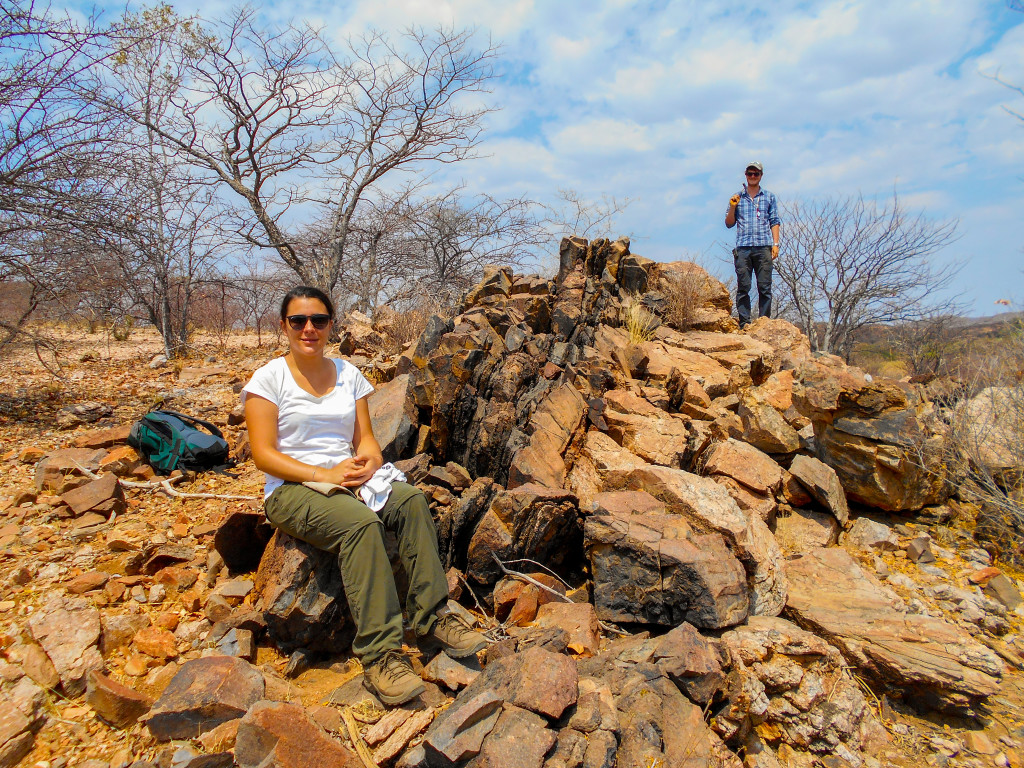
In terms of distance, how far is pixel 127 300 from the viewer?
10445 mm

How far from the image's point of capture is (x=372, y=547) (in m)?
2.90

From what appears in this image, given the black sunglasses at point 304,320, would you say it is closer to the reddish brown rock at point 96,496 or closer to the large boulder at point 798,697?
the reddish brown rock at point 96,496

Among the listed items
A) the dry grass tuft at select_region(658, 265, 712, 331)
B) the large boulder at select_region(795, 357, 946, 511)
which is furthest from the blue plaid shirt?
the large boulder at select_region(795, 357, 946, 511)

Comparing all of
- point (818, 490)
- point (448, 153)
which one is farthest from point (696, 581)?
point (448, 153)

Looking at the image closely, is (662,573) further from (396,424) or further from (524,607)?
(396,424)

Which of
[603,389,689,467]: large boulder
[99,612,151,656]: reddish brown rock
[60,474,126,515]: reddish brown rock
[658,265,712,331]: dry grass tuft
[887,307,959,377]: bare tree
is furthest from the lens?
[887,307,959,377]: bare tree

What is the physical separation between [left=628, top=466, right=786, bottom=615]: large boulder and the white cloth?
2035 millimetres

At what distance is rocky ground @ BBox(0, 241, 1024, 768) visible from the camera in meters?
2.53

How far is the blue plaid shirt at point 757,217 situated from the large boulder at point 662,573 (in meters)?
5.67

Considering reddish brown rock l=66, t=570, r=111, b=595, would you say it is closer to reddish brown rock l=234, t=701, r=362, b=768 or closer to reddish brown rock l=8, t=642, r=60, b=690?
reddish brown rock l=8, t=642, r=60, b=690

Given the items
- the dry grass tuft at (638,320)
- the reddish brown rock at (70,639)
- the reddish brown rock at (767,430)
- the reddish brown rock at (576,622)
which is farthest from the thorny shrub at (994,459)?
the reddish brown rock at (70,639)

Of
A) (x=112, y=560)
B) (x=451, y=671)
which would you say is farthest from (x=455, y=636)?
(x=112, y=560)

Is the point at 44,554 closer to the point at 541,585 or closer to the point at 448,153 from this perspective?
the point at 541,585

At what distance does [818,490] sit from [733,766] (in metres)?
3.08
